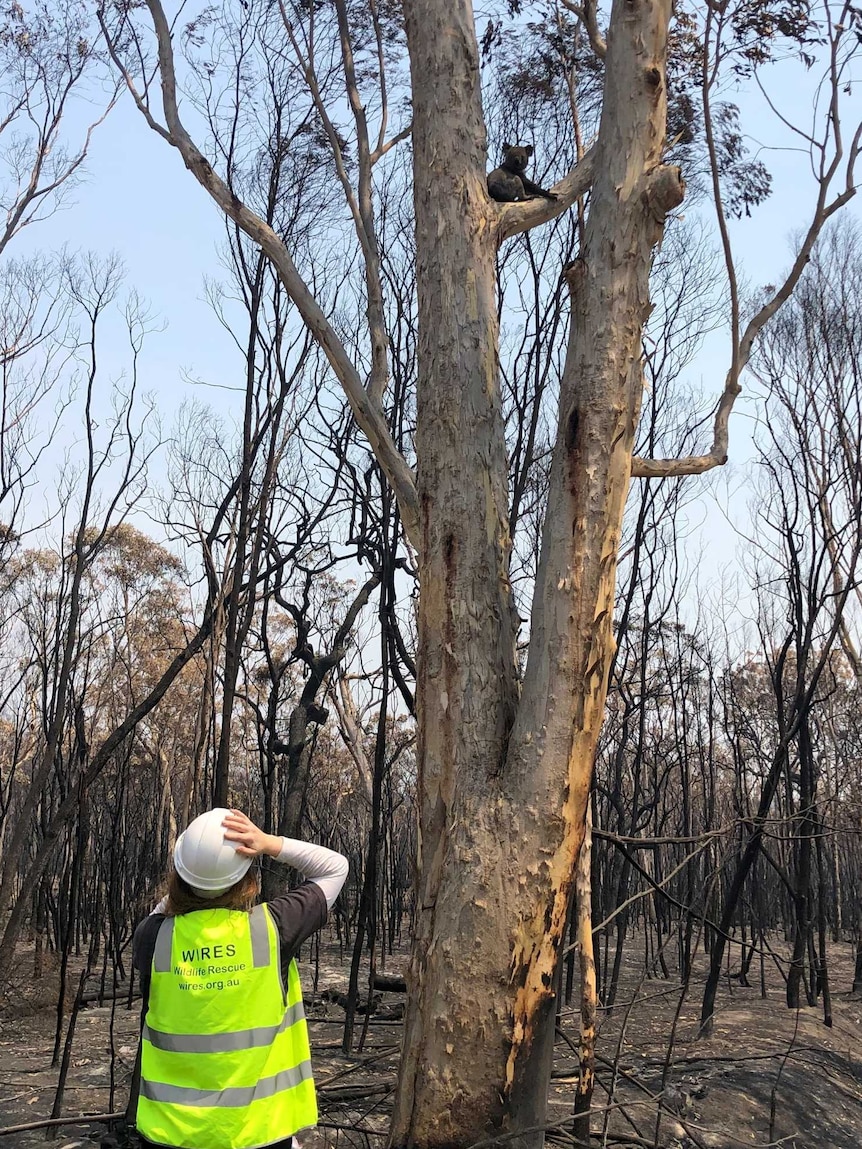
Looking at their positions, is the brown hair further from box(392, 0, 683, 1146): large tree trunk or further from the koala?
the koala

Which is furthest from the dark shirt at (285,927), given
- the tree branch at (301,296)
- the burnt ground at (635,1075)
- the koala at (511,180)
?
the koala at (511,180)

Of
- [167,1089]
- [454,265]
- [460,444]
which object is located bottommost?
[167,1089]

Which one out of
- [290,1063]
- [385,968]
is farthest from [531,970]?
[385,968]

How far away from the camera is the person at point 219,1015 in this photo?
1.84m

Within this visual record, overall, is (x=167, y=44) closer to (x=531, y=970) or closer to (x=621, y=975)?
(x=531, y=970)

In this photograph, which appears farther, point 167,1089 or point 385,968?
point 385,968

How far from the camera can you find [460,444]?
2.50m

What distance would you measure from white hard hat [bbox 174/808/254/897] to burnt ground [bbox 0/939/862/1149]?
3.46 feet

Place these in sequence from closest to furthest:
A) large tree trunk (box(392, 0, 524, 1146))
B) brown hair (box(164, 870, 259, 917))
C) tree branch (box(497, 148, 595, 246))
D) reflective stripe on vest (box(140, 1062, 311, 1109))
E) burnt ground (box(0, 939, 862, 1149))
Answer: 1. reflective stripe on vest (box(140, 1062, 311, 1109))
2. brown hair (box(164, 870, 259, 917))
3. large tree trunk (box(392, 0, 524, 1146))
4. tree branch (box(497, 148, 595, 246))
5. burnt ground (box(0, 939, 862, 1149))

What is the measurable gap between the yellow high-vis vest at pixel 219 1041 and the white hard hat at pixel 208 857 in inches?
2.7

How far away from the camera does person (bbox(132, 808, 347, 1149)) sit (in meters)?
1.84

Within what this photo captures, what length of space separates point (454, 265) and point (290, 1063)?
6.62 feet

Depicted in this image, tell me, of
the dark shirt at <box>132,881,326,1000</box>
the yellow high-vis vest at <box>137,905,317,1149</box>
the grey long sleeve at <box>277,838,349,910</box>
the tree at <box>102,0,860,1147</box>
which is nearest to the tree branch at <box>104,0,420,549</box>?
the tree at <box>102,0,860,1147</box>

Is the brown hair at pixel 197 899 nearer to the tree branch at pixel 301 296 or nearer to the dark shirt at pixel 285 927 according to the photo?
the dark shirt at pixel 285 927
